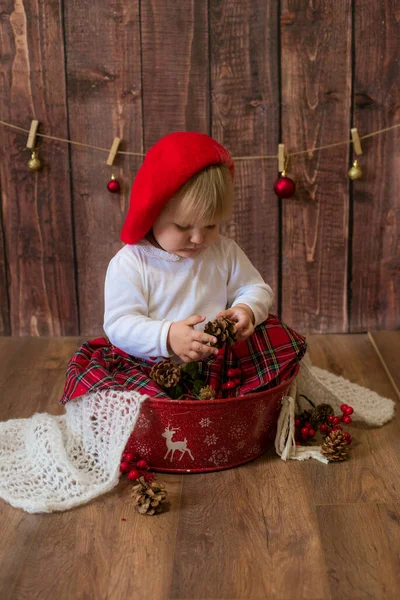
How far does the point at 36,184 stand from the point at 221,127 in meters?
0.52

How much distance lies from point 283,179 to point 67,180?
22.8 inches

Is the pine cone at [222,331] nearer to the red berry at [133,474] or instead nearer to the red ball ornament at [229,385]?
the red ball ornament at [229,385]

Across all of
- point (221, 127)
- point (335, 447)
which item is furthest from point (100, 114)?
point (335, 447)

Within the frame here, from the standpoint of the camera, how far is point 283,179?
5.90 ft

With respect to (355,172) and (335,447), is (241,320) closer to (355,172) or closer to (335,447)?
(335,447)

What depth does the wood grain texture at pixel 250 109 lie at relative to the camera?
1754 millimetres

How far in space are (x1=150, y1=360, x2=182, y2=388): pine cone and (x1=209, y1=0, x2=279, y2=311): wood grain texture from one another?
745 mm

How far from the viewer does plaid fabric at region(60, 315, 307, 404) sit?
3.99ft

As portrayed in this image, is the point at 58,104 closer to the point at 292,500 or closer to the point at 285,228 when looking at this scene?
the point at 285,228

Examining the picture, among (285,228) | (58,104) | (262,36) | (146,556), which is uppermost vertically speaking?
(262,36)

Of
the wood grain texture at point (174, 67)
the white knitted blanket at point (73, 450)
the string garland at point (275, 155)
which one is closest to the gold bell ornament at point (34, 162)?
the string garland at point (275, 155)

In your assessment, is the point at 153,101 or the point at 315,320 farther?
the point at 315,320

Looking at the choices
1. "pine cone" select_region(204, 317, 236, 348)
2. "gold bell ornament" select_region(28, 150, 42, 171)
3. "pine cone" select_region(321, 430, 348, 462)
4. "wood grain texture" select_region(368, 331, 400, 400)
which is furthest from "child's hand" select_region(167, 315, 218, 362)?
"gold bell ornament" select_region(28, 150, 42, 171)

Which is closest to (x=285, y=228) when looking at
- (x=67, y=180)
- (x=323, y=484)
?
(x=67, y=180)
